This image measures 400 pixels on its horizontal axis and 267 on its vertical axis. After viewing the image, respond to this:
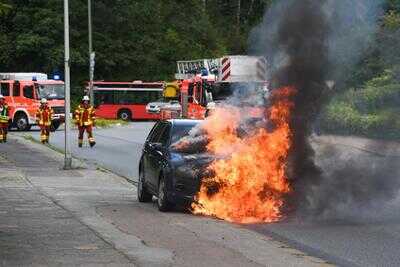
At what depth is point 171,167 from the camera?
1226 cm

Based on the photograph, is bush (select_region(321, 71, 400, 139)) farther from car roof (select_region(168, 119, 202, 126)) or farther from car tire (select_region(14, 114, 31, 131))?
car tire (select_region(14, 114, 31, 131))

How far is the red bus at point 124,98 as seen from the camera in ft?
184

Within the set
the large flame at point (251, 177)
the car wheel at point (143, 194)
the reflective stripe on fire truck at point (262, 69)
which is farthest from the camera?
the car wheel at point (143, 194)

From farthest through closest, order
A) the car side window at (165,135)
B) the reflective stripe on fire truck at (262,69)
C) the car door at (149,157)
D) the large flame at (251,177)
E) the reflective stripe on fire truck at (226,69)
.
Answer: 1. the reflective stripe on fire truck at (226,69)
2. the car door at (149,157)
3. the reflective stripe on fire truck at (262,69)
4. the car side window at (165,135)
5. the large flame at (251,177)

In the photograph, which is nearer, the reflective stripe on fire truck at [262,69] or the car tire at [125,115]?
the reflective stripe on fire truck at [262,69]

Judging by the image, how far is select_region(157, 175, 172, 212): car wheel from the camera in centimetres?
1238

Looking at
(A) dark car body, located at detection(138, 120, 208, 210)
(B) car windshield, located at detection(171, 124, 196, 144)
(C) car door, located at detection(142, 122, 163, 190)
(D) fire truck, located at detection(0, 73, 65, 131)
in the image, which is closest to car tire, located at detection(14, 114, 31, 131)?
(D) fire truck, located at detection(0, 73, 65, 131)

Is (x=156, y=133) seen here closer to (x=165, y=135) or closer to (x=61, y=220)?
(x=165, y=135)

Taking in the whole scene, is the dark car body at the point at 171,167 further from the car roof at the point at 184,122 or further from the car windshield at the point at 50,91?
the car windshield at the point at 50,91

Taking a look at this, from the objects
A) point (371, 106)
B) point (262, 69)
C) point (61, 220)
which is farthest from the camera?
point (371, 106)

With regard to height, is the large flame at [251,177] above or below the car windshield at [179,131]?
below

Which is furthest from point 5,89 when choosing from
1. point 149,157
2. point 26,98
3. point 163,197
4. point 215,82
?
point 163,197

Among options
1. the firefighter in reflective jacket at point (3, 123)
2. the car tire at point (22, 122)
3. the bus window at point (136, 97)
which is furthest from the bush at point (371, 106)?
the bus window at point (136, 97)

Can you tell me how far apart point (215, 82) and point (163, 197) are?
19.9 metres
